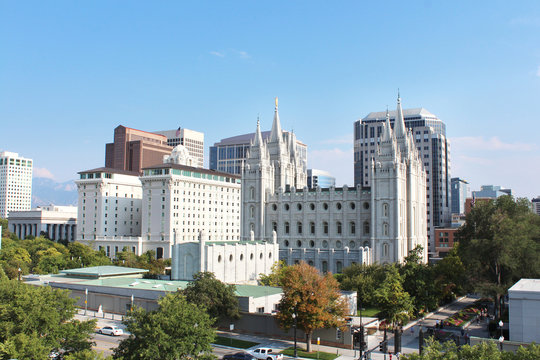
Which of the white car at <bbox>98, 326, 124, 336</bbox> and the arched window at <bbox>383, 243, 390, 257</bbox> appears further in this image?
the arched window at <bbox>383, 243, 390, 257</bbox>

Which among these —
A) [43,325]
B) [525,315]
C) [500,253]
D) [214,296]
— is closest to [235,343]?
[214,296]

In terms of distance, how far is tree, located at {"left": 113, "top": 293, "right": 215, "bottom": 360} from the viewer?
1374 inches

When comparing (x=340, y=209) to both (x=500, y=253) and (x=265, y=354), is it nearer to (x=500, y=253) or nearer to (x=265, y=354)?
(x=500, y=253)

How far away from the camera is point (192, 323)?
37469 millimetres

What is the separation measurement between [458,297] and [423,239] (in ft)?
83.0

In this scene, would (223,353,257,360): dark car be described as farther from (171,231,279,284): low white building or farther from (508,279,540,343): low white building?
(171,231,279,284): low white building

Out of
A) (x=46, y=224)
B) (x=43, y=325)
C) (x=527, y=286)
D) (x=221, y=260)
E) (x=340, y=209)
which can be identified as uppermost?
(x=340, y=209)

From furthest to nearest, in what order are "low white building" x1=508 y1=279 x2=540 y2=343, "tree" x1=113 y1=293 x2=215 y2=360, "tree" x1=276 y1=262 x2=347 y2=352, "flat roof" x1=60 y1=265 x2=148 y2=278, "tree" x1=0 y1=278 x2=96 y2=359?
1. "flat roof" x1=60 y1=265 x2=148 y2=278
2. "tree" x1=276 y1=262 x2=347 y2=352
3. "low white building" x1=508 y1=279 x2=540 y2=343
4. "tree" x1=0 y1=278 x2=96 y2=359
5. "tree" x1=113 y1=293 x2=215 y2=360

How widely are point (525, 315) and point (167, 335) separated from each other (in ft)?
93.0

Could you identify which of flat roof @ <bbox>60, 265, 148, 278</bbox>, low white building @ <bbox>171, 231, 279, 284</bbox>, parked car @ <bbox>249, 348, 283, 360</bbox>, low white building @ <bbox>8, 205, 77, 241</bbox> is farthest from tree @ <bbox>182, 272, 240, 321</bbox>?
low white building @ <bbox>8, 205, 77, 241</bbox>

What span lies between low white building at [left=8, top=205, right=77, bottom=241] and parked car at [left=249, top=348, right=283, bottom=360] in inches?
5833

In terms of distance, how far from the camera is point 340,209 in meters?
109

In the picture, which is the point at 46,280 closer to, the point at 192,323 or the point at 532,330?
the point at 192,323

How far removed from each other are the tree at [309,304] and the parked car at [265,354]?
14.3 ft
